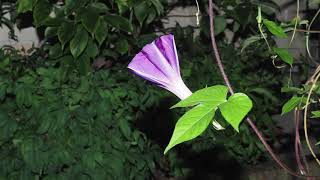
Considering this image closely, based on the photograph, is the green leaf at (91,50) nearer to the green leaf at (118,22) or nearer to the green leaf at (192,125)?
the green leaf at (118,22)

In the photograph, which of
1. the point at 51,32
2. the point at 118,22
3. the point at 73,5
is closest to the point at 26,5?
the point at 51,32

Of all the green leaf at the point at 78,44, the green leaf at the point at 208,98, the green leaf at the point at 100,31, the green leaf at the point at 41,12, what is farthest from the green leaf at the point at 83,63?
the green leaf at the point at 208,98

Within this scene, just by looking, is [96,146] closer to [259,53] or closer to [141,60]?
[259,53]

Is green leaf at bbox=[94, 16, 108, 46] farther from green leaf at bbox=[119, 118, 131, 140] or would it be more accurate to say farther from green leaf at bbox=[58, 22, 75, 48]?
green leaf at bbox=[119, 118, 131, 140]

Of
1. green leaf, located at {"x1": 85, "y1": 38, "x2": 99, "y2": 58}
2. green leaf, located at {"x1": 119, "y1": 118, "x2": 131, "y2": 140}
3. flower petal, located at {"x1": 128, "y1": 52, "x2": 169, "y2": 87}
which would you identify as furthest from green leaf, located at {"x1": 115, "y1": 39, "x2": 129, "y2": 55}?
flower petal, located at {"x1": 128, "y1": 52, "x2": 169, "y2": 87}

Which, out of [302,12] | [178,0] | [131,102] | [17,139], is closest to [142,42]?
[131,102]
